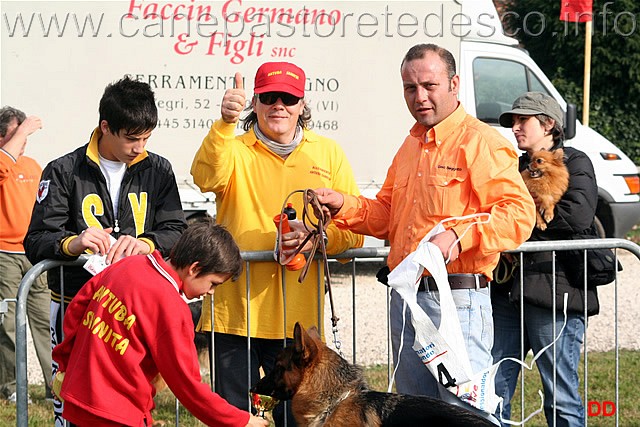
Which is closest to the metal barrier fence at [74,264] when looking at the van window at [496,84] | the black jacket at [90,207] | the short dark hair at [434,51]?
the black jacket at [90,207]

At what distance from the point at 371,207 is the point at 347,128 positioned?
6.80 m

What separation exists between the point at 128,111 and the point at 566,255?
2.43m

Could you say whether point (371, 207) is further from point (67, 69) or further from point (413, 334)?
point (67, 69)

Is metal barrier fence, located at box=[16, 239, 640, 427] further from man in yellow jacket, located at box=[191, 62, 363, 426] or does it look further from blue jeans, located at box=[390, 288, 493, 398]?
blue jeans, located at box=[390, 288, 493, 398]

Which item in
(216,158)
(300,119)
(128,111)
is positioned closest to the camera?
(128,111)

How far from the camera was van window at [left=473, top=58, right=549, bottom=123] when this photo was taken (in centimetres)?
1120

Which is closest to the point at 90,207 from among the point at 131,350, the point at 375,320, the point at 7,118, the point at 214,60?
the point at 131,350

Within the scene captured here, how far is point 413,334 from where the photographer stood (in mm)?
3947

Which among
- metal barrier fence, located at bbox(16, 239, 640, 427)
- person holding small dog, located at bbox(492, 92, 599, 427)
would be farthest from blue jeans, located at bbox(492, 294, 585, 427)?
metal barrier fence, located at bbox(16, 239, 640, 427)

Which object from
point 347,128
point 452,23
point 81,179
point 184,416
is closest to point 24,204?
point 184,416

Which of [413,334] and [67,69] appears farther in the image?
[67,69]

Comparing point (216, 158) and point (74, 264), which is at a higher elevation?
point (216, 158)

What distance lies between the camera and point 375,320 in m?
9.31

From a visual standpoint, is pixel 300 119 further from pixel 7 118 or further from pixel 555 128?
pixel 7 118
